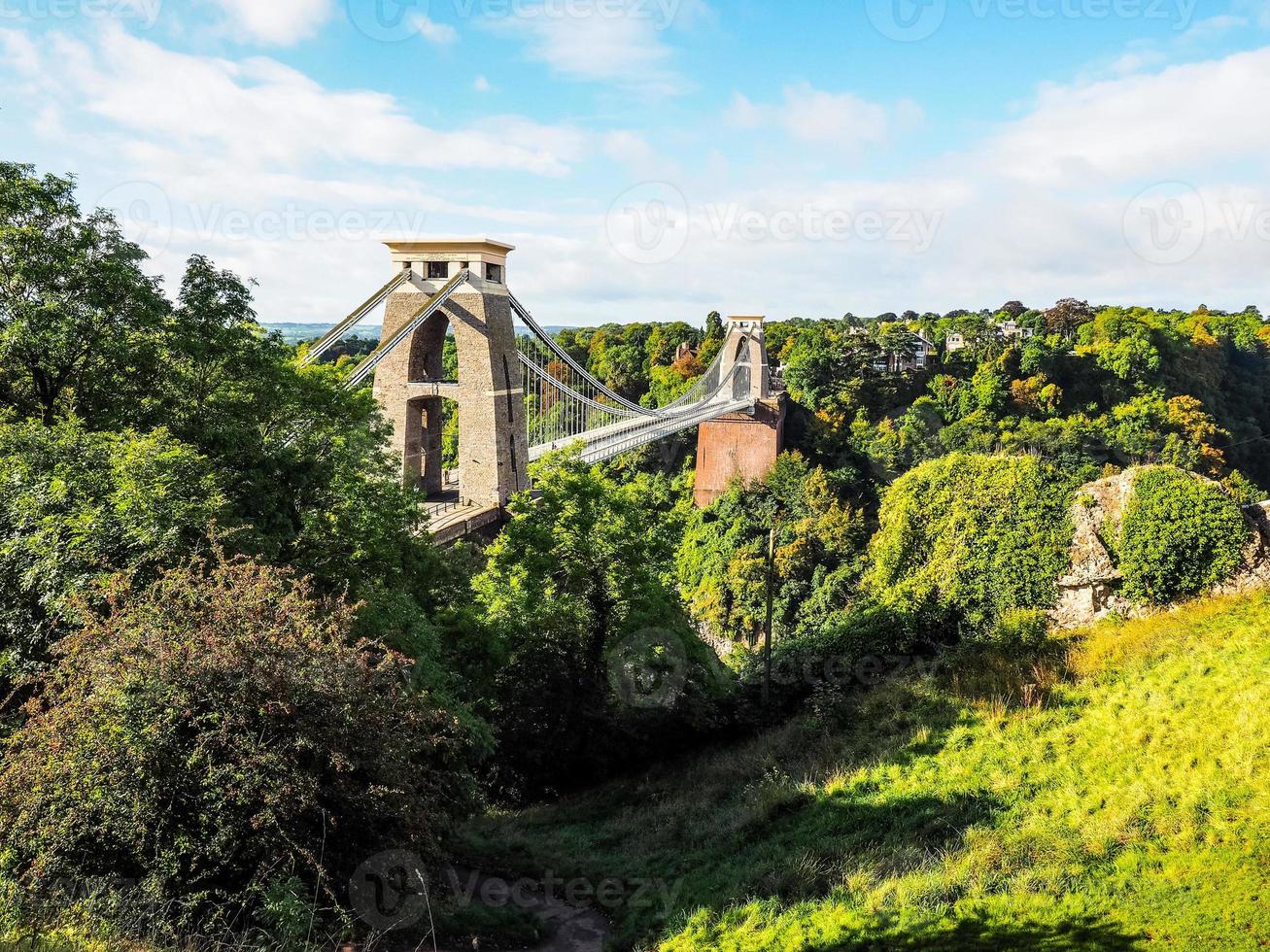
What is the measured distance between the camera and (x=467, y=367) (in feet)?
47.5

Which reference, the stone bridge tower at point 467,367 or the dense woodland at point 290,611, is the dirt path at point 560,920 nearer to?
the dense woodland at point 290,611

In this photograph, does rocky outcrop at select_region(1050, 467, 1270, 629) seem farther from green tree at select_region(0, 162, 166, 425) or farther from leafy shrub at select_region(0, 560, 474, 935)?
green tree at select_region(0, 162, 166, 425)

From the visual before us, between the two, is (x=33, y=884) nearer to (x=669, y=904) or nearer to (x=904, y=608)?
(x=669, y=904)

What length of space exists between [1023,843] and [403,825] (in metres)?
4.64

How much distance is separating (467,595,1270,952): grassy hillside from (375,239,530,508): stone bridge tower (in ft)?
21.3

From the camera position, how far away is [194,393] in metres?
8.91

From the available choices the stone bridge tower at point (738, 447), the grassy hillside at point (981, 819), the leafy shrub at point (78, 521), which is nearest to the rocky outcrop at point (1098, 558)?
the grassy hillside at point (981, 819)

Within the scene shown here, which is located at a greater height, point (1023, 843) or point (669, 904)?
point (1023, 843)

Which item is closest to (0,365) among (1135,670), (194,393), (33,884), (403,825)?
(194,393)

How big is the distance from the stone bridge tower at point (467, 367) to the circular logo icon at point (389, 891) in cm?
904

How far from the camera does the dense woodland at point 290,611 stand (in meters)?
4.40

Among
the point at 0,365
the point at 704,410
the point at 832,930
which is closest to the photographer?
the point at 832,930

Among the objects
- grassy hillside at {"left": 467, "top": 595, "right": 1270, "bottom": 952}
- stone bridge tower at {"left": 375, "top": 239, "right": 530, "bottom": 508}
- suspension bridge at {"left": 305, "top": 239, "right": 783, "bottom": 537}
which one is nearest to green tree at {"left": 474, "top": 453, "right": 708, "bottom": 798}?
grassy hillside at {"left": 467, "top": 595, "right": 1270, "bottom": 952}

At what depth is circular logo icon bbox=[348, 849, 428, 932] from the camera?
5.00 m
